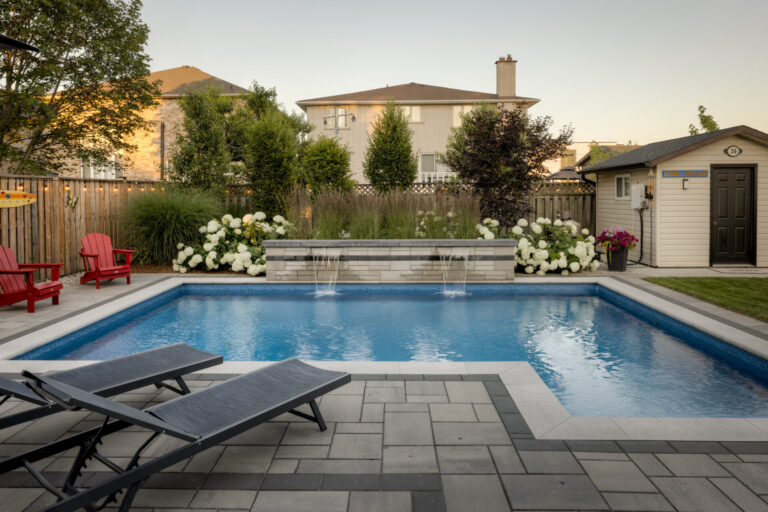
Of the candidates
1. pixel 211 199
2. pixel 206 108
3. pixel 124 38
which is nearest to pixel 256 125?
pixel 206 108

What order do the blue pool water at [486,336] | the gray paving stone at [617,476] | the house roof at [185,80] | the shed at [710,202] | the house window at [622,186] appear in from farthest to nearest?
the house roof at [185,80] < the house window at [622,186] < the shed at [710,202] < the blue pool water at [486,336] < the gray paving stone at [617,476]

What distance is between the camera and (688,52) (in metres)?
13.3

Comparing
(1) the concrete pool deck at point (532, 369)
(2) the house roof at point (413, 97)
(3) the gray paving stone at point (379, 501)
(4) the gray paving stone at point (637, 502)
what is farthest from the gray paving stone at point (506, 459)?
(2) the house roof at point (413, 97)

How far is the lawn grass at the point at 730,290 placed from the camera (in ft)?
19.7

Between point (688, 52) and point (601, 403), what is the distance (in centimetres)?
1266

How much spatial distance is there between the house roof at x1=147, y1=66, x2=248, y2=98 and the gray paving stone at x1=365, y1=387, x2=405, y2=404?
23.3 meters

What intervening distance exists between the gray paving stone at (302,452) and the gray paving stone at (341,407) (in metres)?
0.34

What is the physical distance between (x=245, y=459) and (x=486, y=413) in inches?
52.1

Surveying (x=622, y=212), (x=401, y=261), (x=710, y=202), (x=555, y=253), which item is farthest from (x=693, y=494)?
(x=622, y=212)

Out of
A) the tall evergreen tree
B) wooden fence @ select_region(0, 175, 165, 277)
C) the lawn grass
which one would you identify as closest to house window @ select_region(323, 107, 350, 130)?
the tall evergreen tree

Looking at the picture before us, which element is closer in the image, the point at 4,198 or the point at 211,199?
the point at 4,198

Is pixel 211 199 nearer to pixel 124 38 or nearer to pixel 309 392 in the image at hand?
pixel 124 38

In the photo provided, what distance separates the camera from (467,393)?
334 cm

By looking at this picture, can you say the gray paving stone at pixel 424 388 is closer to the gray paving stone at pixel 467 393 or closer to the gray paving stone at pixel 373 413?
the gray paving stone at pixel 467 393
